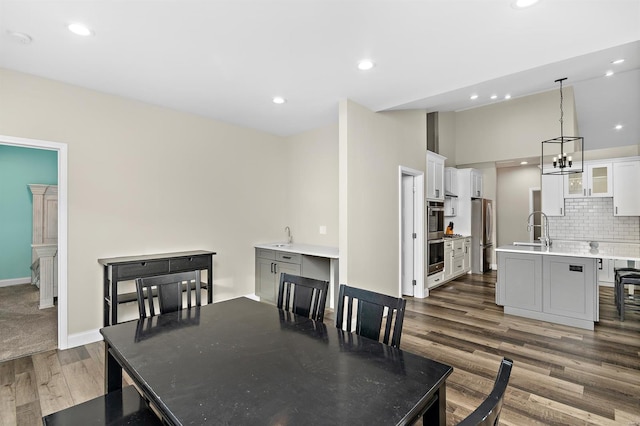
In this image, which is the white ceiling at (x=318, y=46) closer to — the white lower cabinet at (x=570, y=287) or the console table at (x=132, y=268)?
the console table at (x=132, y=268)

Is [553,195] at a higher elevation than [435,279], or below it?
higher

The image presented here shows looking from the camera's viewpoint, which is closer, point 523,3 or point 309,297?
Answer: point 523,3

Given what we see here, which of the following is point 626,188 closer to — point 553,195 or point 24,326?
point 553,195

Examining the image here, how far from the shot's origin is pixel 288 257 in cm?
441

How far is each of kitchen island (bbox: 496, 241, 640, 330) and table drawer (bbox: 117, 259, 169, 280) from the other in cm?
427

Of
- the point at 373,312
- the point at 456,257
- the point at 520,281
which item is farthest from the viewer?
the point at 456,257

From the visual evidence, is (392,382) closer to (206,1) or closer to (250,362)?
(250,362)

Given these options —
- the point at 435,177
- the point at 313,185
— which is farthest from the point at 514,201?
→ the point at 313,185

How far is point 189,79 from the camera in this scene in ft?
10.2

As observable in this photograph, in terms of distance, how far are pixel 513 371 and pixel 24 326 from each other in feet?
17.3

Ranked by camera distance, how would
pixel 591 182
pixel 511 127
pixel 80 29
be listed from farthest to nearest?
1. pixel 511 127
2. pixel 591 182
3. pixel 80 29

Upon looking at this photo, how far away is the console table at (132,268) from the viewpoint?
3186 millimetres

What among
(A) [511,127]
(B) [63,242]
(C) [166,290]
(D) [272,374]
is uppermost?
(A) [511,127]

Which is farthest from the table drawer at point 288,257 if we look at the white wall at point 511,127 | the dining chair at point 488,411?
the white wall at point 511,127
